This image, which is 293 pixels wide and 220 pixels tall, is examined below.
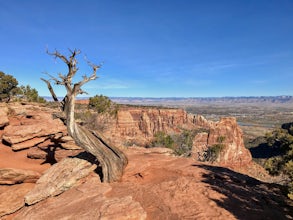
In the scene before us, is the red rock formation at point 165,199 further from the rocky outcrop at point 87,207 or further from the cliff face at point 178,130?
the cliff face at point 178,130

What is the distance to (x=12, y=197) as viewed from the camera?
1234 cm

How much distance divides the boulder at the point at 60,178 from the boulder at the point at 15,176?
800 millimetres

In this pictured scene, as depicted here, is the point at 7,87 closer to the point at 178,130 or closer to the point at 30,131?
the point at 30,131

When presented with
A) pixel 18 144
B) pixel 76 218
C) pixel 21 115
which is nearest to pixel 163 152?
pixel 18 144

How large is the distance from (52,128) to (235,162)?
166 feet

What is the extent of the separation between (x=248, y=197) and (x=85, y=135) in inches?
348

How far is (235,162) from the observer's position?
6031 cm

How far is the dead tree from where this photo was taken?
42.1 feet

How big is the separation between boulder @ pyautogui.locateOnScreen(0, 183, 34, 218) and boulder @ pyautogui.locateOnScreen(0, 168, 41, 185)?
25 centimetres

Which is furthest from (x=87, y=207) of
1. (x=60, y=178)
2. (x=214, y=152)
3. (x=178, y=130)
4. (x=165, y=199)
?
(x=178, y=130)

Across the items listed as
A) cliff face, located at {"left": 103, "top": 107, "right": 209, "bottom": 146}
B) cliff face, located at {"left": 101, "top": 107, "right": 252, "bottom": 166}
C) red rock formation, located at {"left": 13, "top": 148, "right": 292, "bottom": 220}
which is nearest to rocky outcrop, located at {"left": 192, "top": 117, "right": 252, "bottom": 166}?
cliff face, located at {"left": 101, "top": 107, "right": 252, "bottom": 166}

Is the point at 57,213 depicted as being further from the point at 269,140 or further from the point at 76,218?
the point at 269,140

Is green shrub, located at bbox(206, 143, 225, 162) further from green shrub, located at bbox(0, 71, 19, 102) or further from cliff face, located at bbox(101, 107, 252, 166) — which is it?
green shrub, located at bbox(0, 71, 19, 102)

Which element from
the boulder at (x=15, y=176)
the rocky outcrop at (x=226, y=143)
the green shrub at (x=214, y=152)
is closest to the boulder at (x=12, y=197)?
the boulder at (x=15, y=176)
